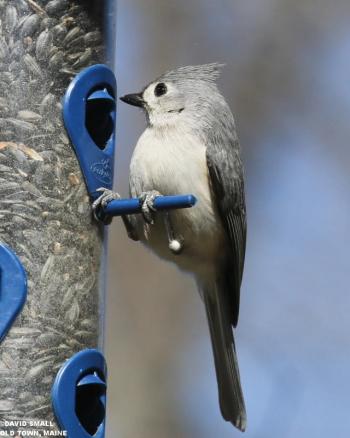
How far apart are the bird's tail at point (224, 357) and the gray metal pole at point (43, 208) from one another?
4.12ft

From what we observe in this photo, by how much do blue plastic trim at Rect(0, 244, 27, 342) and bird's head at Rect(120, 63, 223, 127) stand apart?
1.49 meters

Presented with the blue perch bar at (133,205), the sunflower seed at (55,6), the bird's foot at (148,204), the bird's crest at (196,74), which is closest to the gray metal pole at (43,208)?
the sunflower seed at (55,6)

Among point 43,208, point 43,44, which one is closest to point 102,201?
point 43,208

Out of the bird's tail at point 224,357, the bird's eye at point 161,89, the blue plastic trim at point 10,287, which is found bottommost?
the bird's tail at point 224,357

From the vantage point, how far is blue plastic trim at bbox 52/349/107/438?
16.6 feet

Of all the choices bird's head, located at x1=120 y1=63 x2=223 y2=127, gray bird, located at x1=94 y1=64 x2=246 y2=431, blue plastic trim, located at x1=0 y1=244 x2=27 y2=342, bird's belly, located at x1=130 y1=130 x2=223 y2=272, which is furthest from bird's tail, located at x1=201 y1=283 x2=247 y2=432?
blue plastic trim, located at x1=0 y1=244 x2=27 y2=342

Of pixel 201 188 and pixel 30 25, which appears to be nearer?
pixel 30 25

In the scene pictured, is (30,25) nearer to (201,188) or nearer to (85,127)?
(85,127)

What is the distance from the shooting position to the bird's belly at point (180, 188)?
19.5ft

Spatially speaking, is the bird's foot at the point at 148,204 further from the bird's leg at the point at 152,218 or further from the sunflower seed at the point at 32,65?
the sunflower seed at the point at 32,65

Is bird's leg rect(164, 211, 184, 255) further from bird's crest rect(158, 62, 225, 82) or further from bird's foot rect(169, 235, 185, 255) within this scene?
bird's crest rect(158, 62, 225, 82)

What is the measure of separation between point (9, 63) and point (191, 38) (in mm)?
4968

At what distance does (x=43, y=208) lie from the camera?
5309 millimetres

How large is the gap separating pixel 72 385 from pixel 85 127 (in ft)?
4.17
